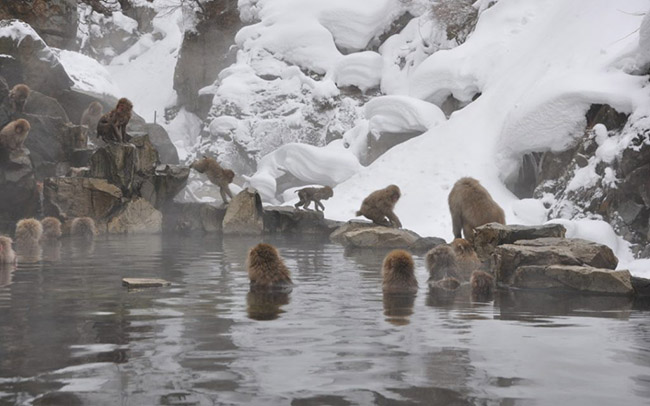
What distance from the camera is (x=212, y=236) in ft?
49.9

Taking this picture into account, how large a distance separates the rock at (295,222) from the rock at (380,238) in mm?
2485

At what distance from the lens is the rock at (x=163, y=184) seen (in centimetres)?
1669

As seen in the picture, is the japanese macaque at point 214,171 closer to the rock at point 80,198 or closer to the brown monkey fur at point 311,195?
the brown monkey fur at point 311,195

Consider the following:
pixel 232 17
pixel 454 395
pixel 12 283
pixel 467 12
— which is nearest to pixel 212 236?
pixel 12 283

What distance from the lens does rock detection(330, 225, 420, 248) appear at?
1315 cm

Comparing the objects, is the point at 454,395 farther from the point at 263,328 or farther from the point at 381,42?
the point at 381,42

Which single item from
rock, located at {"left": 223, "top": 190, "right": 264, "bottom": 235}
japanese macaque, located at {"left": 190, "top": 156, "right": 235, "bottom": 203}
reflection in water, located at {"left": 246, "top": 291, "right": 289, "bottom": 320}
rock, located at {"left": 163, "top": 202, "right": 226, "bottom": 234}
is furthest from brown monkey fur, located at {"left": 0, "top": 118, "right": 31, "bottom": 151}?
reflection in water, located at {"left": 246, "top": 291, "right": 289, "bottom": 320}

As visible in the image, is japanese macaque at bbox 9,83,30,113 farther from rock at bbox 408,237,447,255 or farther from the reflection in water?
the reflection in water

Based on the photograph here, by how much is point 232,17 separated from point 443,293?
29406mm

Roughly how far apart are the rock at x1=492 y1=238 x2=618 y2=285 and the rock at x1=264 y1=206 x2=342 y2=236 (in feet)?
27.4

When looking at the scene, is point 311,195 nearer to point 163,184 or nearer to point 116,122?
point 163,184

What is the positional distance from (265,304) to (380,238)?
7.79m

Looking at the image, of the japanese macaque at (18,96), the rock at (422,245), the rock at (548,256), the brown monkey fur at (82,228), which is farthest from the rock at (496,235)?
A: the japanese macaque at (18,96)

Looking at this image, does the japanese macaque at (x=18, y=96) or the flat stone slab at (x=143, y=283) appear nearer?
the flat stone slab at (x=143, y=283)
